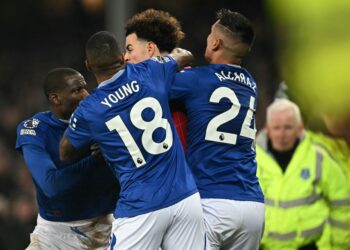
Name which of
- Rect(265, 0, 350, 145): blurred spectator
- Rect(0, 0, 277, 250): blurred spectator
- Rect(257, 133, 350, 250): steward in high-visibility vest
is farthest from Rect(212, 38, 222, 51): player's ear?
Rect(0, 0, 277, 250): blurred spectator

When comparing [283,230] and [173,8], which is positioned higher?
[173,8]

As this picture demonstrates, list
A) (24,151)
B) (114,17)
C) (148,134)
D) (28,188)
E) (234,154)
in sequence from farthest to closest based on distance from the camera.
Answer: (28,188), (114,17), (24,151), (234,154), (148,134)

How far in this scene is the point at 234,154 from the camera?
169 inches

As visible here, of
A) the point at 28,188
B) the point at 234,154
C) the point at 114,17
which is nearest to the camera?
the point at 234,154

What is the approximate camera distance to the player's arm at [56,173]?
452 centimetres

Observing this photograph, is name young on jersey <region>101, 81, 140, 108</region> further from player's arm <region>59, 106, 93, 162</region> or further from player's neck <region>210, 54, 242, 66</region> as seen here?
player's neck <region>210, 54, 242, 66</region>

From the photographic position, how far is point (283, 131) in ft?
19.9

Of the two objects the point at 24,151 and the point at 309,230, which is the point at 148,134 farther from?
the point at 309,230

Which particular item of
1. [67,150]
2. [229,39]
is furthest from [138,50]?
[67,150]

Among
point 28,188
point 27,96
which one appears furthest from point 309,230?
point 27,96

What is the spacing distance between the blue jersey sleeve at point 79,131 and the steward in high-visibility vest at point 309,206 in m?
2.10

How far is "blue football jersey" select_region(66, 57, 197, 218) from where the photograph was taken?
3.96m

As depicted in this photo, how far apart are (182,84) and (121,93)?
0.36 meters

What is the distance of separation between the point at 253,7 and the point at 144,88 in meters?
11.1
